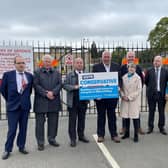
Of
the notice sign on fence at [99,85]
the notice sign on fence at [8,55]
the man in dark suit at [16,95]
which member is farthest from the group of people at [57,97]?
the notice sign on fence at [8,55]

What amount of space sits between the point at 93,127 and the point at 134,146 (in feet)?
6.61

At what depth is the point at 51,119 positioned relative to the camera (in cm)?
598

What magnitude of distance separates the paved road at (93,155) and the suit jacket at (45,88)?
874 mm

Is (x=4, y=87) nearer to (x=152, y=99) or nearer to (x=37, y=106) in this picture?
(x=37, y=106)

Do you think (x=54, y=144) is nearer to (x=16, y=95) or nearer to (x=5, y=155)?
(x=5, y=155)

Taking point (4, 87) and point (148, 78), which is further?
point (148, 78)

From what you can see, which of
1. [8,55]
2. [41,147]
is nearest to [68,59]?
[8,55]

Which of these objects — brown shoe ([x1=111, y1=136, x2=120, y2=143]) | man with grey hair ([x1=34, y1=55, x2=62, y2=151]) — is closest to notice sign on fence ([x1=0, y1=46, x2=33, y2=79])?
man with grey hair ([x1=34, y1=55, x2=62, y2=151])

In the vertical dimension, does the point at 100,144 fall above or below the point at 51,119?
below

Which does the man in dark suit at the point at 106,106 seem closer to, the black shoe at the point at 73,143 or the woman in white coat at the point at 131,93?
the woman in white coat at the point at 131,93

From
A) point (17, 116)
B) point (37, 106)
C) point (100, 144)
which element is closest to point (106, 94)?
point (100, 144)

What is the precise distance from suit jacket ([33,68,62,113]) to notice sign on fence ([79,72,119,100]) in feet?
1.84

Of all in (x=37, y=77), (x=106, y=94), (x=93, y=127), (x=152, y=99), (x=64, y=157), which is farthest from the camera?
(x=93, y=127)

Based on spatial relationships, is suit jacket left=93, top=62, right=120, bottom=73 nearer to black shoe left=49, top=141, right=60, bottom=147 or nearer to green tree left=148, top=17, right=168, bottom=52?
black shoe left=49, top=141, right=60, bottom=147
